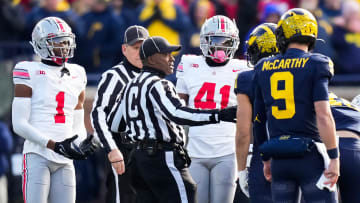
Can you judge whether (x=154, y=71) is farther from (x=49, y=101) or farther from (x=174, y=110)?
(x=49, y=101)

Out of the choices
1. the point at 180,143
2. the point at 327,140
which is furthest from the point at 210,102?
the point at 327,140

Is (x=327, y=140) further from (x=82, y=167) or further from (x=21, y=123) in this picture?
(x=82, y=167)

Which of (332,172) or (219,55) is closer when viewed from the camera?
(332,172)

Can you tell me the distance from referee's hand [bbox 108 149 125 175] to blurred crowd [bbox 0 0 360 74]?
4668 millimetres

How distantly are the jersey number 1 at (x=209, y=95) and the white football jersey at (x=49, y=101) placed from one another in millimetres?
1081

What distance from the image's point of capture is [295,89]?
229 inches

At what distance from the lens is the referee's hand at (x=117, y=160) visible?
733cm

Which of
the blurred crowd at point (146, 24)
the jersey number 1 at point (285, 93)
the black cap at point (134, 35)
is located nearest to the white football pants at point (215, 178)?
the black cap at point (134, 35)

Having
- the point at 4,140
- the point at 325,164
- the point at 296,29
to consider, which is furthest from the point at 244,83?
the point at 4,140

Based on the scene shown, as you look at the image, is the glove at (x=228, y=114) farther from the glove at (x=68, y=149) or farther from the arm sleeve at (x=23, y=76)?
the arm sleeve at (x=23, y=76)

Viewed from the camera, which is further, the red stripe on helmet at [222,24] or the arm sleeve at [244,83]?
the red stripe on helmet at [222,24]

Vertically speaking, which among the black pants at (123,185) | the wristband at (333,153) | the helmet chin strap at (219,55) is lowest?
the black pants at (123,185)

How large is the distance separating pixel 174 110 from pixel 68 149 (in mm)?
1195

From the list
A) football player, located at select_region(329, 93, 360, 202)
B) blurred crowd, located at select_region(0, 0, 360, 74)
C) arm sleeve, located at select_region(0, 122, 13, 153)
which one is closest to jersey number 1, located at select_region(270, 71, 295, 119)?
football player, located at select_region(329, 93, 360, 202)
